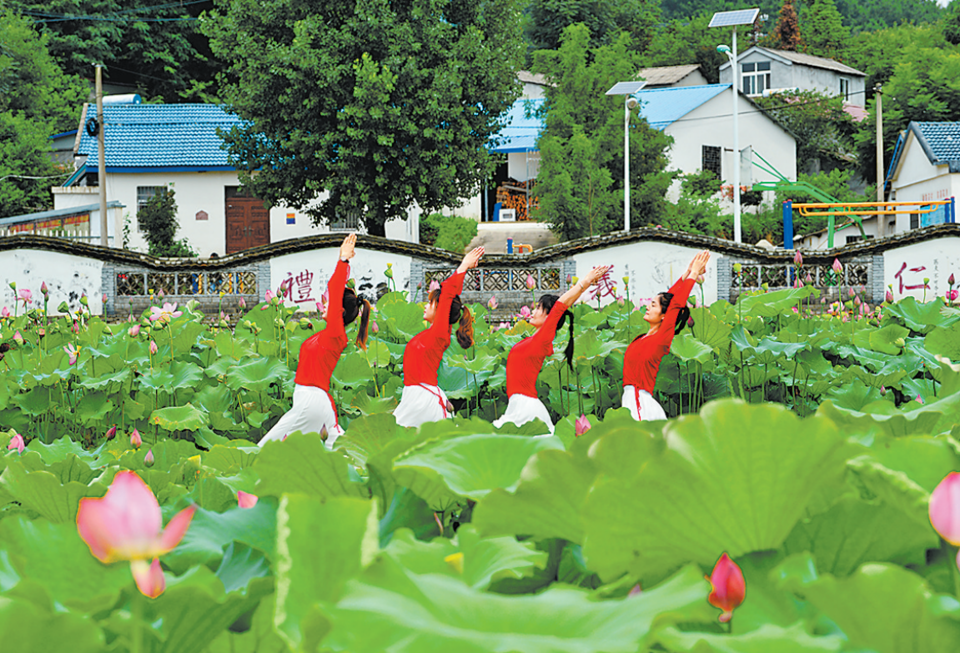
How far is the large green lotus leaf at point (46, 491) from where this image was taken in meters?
1.51

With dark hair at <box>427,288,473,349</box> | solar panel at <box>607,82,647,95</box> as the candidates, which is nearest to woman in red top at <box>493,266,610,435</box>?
dark hair at <box>427,288,473,349</box>

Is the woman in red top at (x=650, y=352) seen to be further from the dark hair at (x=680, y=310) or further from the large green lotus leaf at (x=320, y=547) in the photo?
the large green lotus leaf at (x=320, y=547)

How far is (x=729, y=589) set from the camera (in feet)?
2.45

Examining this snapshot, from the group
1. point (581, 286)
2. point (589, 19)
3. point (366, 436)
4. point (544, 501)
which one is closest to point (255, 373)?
point (581, 286)

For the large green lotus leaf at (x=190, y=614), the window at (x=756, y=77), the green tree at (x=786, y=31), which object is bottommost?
the large green lotus leaf at (x=190, y=614)

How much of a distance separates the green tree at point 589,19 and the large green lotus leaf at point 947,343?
1738 inches

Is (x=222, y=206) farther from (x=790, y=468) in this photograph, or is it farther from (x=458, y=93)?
(x=790, y=468)

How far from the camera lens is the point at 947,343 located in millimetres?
4074

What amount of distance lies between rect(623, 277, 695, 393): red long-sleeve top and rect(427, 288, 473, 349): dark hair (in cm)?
124

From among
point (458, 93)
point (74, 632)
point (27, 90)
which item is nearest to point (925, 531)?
point (74, 632)

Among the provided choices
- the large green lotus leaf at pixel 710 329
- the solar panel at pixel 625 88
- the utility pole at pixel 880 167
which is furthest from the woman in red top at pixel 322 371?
the utility pole at pixel 880 167

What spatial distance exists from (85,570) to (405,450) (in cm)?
37

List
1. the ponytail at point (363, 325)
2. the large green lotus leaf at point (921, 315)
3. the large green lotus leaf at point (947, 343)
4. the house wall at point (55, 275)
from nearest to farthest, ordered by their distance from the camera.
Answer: the large green lotus leaf at point (947, 343), the ponytail at point (363, 325), the large green lotus leaf at point (921, 315), the house wall at point (55, 275)

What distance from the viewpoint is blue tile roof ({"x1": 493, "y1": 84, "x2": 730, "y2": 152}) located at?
113 feet
